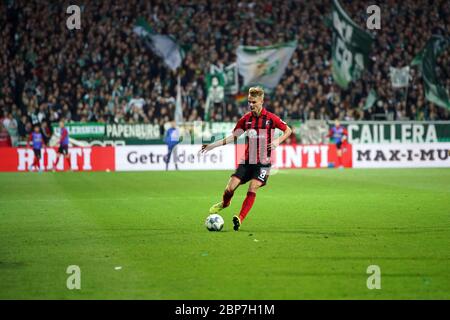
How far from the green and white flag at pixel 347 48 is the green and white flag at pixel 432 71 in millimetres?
2795

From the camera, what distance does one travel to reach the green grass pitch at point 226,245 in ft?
23.7

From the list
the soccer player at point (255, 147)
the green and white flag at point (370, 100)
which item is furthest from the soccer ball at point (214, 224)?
the green and white flag at point (370, 100)

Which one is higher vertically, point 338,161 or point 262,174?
point 262,174

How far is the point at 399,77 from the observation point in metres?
34.5

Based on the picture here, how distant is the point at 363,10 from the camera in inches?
1593

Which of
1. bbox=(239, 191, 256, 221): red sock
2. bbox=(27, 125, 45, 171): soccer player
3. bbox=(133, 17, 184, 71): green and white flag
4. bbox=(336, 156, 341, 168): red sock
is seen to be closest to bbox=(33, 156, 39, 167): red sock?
bbox=(27, 125, 45, 171): soccer player

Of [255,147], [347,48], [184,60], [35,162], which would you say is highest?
[347,48]

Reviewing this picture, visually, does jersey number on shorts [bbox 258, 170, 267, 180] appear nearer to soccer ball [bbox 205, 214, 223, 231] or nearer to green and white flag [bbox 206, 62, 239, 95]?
soccer ball [bbox 205, 214, 223, 231]

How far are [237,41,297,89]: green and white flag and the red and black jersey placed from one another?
2300 centimetres

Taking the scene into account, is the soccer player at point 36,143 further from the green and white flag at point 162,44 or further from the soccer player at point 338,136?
the soccer player at point 338,136

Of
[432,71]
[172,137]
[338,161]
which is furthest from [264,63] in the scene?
[432,71]

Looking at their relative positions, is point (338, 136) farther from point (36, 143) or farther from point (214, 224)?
point (214, 224)

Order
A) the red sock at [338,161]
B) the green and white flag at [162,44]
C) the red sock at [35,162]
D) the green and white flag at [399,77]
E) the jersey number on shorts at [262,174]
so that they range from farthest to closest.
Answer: the green and white flag at [162,44], the green and white flag at [399,77], the red sock at [338,161], the red sock at [35,162], the jersey number on shorts at [262,174]

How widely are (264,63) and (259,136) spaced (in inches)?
927
